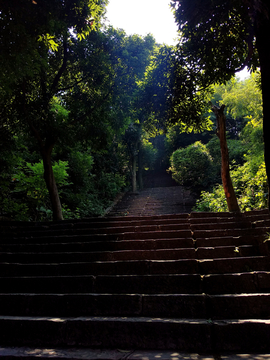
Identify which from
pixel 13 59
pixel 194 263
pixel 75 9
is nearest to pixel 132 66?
pixel 75 9

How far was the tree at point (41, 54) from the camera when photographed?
5.16 metres

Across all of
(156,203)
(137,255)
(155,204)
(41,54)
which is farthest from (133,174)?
(137,255)

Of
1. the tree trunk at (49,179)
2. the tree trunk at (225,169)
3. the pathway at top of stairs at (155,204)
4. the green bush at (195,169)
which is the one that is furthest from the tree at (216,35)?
the green bush at (195,169)

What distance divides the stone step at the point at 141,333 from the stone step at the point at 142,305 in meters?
0.22

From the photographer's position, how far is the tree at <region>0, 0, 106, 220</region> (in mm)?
5160

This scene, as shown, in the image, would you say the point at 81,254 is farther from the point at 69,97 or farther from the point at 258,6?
the point at 69,97

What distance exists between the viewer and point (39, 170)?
10242mm

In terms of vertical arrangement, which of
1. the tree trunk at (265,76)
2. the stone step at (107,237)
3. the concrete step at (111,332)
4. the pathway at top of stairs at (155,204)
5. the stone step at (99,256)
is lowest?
the concrete step at (111,332)

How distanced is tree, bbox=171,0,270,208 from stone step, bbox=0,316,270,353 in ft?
11.6

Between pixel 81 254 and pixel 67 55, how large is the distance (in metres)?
7.56

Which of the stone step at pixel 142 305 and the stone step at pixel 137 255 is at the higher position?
the stone step at pixel 137 255

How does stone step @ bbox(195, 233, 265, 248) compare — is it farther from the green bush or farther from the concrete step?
the green bush

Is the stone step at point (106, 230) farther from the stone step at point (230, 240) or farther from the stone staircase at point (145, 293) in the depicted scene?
the stone step at point (230, 240)

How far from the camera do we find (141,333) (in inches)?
113
